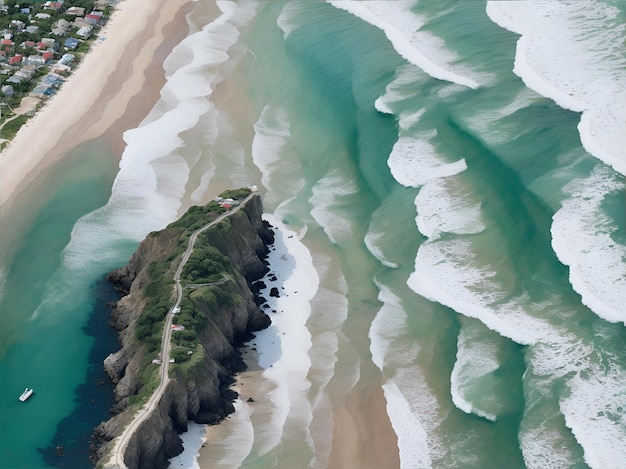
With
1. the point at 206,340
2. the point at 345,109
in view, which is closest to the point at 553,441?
the point at 206,340

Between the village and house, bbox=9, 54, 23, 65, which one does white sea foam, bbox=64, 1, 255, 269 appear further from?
house, bbox=9, 54, 23, 65

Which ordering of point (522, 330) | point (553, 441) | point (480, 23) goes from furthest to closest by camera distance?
point (480, 23)
point (522, 330)
point (553, 441)

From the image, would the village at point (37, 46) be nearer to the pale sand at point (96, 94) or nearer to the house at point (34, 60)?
the house at point (34, 60)

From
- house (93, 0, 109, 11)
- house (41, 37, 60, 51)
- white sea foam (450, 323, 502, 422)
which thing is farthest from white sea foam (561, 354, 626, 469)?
house (93, 0, 109, 11)

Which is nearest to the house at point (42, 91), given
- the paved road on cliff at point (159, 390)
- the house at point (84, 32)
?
the house at point (84, 32)

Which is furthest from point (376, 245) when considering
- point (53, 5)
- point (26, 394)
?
point (53, 5)

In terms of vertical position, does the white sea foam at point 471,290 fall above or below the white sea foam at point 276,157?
below

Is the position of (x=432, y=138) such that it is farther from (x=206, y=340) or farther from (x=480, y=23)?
(x=206, y=340)
